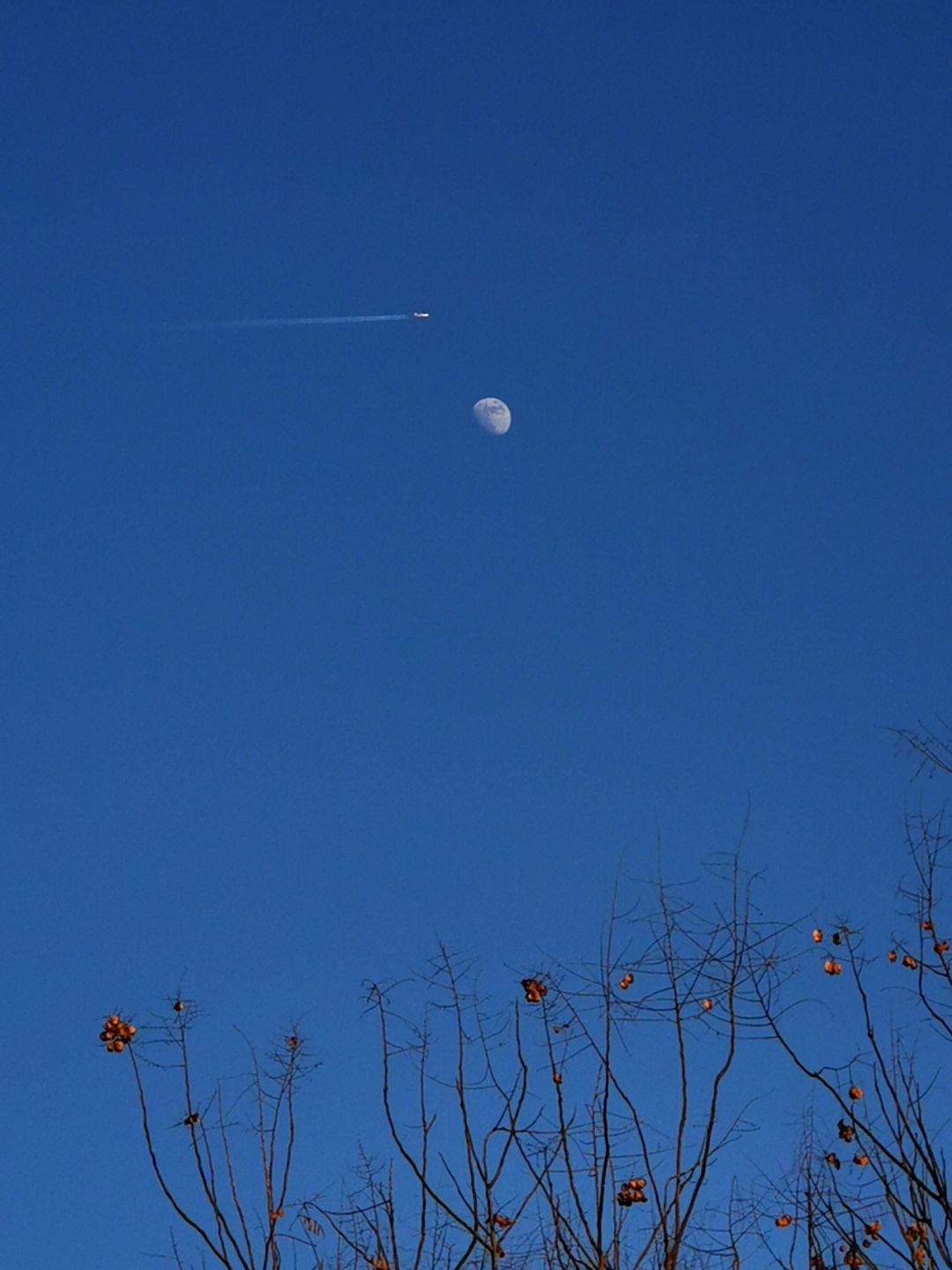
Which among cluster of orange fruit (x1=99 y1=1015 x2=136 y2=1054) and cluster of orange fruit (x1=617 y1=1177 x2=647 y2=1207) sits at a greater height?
cluster of orange fruit (x1=99 y1=1015 x2=136 y2=1054)

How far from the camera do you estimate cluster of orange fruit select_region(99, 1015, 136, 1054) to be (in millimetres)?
7586

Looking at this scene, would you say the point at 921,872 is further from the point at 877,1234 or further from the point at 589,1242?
the point at 589,1242

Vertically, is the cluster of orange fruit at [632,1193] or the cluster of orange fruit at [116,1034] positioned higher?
the cluster of orange fruit at [116,1034]

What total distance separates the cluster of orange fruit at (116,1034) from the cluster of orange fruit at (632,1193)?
3.17 metres

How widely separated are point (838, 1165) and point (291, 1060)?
355 cm

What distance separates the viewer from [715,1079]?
647 cm

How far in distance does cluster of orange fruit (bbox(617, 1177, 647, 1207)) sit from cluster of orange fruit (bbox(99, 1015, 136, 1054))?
317cm

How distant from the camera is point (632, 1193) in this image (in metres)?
7.07

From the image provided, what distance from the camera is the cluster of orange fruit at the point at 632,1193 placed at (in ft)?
23.2

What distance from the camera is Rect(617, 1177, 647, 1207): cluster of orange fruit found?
23.2ft

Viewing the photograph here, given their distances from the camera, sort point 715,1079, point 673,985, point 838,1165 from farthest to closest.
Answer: point 838,1165, point 673,985, point 715,1079

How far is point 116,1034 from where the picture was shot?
763 centimetres

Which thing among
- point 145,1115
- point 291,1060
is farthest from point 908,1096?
point 145,1115

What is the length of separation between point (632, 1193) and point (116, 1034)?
331 cm
